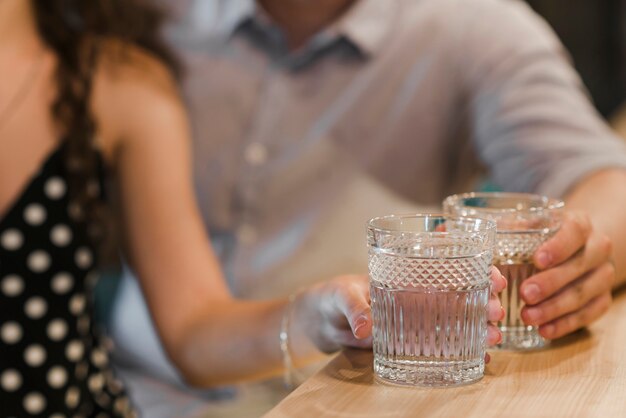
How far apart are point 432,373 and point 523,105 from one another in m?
0.99

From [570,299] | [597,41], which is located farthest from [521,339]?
[597,41]

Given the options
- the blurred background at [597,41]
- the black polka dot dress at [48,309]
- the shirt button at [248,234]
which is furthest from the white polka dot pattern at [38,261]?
the blurred background at [597,41]

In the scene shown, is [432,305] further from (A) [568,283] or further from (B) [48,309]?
(B) [48,309]

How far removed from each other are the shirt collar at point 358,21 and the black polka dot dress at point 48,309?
52cm

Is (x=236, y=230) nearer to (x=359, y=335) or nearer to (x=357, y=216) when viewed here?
(x=357, y=216)

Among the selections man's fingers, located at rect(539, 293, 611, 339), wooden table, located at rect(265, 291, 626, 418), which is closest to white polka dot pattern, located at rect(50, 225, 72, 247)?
wooden table, located at rect(265, 291, 626, 418)

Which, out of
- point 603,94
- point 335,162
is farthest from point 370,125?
point 603,94

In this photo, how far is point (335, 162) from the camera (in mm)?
1852

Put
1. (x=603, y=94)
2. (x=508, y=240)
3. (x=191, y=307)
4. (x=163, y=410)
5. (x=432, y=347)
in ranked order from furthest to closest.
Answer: (x=603, y=94) → (x=163, y=410) → (x=191, y=307) → (x=508, y=240) → (x=432, y=347)

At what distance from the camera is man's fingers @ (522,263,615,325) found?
3.04 feet

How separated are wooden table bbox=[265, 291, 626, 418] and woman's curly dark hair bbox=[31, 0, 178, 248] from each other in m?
0.70

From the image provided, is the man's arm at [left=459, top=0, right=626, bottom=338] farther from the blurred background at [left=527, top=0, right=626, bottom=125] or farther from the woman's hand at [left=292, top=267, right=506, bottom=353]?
the blurred background at [left=527, top=0, right=626, bottom=125]

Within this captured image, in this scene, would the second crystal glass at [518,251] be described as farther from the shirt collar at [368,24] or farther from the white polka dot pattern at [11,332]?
the shirt collar at [368,24]

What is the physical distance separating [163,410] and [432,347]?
1.07 metres
